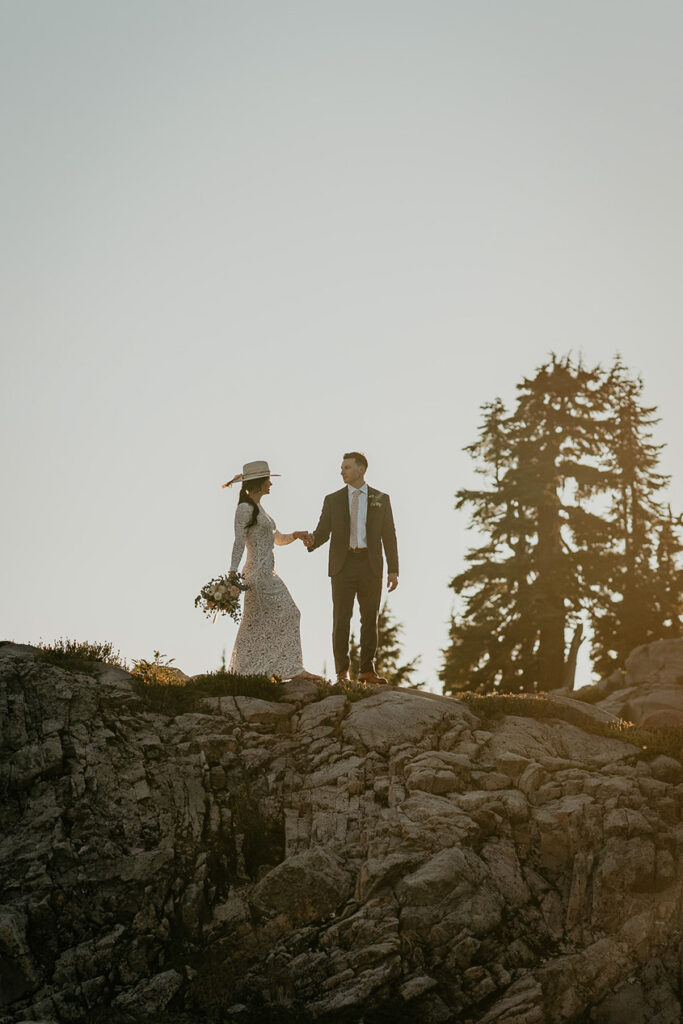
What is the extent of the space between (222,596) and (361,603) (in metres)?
2.26

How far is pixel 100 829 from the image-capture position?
12961 millimetres

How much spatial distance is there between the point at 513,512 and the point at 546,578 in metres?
3.16

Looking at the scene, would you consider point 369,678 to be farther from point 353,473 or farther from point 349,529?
point 353,473

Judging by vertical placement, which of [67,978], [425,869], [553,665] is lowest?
[67,978]

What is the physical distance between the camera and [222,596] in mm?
15930

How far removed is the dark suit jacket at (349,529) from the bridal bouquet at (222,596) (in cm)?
167

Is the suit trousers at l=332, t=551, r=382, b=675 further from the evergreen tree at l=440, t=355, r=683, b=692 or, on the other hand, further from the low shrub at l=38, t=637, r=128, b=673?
the evergreen tree at l=440, t=355, r=683, b=692

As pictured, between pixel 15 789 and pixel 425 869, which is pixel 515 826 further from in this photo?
pixel 15 789

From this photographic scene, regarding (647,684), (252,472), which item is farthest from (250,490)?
(647,684)

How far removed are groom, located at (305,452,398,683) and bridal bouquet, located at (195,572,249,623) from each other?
1609 mm

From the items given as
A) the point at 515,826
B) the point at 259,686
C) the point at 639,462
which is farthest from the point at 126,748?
the point at 639,462

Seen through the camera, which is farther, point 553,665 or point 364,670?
point 553,665

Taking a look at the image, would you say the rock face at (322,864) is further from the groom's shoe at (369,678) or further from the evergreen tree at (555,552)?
the evergreen tree at (555,552)

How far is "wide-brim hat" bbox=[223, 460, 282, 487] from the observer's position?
1683 centimetres
